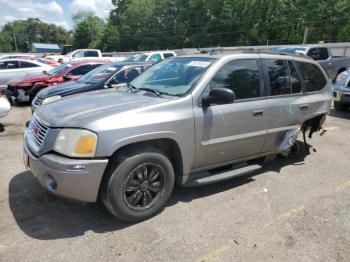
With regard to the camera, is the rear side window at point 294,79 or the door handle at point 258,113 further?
the rear side window at point 294,79

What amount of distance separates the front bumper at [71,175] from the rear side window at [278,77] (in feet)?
8.43

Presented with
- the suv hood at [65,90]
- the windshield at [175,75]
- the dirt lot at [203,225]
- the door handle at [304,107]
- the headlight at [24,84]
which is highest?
the windshield at [175,75]

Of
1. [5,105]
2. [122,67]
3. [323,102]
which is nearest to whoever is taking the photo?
[323,102]

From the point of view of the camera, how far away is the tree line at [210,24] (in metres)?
45.9

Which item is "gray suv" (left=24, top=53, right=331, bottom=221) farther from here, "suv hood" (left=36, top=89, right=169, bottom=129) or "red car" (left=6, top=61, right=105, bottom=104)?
"red car" (left=6, top=61, right=105, bottom=104)

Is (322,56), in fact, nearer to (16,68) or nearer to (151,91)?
(151,91)

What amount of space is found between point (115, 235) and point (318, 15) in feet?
164

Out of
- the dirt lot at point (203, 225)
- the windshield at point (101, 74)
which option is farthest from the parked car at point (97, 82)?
the dirt lot at point (203, 225)

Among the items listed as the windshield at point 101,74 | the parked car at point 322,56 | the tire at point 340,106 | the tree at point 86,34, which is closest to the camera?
the windshield at point 101,74

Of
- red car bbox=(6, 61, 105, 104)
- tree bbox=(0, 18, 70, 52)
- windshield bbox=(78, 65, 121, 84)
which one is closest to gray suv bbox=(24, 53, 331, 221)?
windshield bbox=(78, 65, 121, 84)

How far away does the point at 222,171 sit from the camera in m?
4.26

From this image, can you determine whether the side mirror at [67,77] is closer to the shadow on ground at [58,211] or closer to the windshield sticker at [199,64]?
the shadow on ground at [58,211]

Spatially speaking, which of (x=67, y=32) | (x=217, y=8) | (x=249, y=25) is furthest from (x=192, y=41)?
(x=67, y=32)

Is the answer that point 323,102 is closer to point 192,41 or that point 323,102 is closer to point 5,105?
point 5,105
